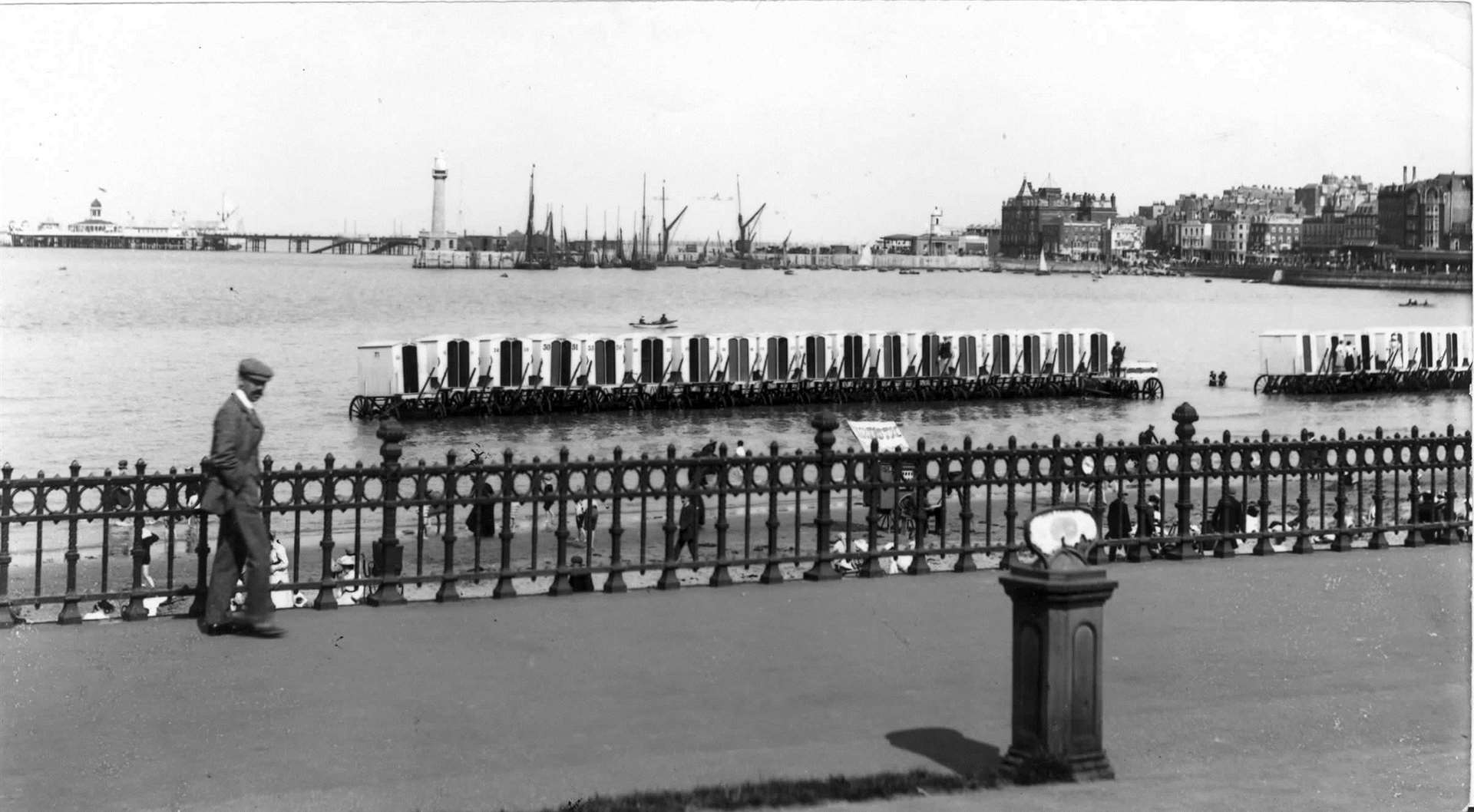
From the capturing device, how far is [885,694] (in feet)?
33.0

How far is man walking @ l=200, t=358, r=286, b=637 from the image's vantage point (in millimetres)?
11148

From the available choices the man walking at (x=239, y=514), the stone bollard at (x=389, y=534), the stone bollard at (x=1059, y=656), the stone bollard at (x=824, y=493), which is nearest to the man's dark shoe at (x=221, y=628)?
the man walking at (x=239, y=514)

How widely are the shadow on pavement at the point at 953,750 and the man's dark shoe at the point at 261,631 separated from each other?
14.5 ft

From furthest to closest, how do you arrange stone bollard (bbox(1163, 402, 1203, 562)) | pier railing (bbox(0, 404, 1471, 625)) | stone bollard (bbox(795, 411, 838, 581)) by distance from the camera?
1. stone bollard (bbox(1163, 402, 1203, 562))
2. stone bollard (bbox(795, 411, 838, 581))
3. pier railing (bbox(0, 404, 1471, 625))

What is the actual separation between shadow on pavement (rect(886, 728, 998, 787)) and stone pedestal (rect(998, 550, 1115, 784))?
0.16 m

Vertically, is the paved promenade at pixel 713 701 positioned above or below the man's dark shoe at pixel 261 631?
below

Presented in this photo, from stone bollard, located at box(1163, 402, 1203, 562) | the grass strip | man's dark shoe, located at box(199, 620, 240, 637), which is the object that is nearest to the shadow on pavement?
the grass strip

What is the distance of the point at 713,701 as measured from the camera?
32.3 feet

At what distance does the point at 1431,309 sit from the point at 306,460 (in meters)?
148

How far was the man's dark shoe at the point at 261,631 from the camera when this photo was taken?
11273 millimetres

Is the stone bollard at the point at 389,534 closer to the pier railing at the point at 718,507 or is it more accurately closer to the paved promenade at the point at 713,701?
the pier railing at the point at 718,507

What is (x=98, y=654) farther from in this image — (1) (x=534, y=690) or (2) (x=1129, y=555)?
(2) (x=1129, y=555)

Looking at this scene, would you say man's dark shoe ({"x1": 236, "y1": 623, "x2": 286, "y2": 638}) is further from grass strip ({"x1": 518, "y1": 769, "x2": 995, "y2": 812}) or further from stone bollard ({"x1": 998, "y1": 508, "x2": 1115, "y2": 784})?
stone bollard ({"x1": 998, "y1": 508, "x2": 1115, "y2": 784})

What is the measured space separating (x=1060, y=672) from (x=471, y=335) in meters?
98.3
